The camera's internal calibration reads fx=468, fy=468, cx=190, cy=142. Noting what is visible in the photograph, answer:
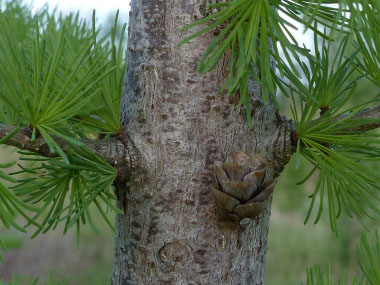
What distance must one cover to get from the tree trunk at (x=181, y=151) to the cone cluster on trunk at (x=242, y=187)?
0.10 ft

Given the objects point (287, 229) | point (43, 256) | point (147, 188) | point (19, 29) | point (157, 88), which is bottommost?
point (43, 256)

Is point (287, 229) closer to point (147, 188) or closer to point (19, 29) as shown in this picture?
point (19, 29)

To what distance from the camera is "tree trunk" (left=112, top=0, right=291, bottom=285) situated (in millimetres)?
461

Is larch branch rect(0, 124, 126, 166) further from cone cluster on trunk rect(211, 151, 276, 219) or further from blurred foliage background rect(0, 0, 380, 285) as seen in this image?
blurred foliage background rect(0, 0, 380, 285)

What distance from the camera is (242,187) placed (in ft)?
1.37

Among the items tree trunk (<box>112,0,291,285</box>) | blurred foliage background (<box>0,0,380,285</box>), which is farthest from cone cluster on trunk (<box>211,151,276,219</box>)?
blurred foliage background (<box>0,0,380,285</box>)

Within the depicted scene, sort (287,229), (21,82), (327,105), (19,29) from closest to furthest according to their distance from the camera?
(21,82)
(327,105)
(19,29)
(287,229)

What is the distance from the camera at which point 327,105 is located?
54 cm

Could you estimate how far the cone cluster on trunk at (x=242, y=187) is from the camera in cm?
42

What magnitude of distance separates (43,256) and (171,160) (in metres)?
3.50

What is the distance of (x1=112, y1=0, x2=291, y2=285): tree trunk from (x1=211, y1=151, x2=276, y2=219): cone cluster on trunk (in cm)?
3

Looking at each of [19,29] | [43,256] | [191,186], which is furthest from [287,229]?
[191,186]

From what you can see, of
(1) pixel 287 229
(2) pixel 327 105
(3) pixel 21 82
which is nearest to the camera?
(3) pixel 21 82

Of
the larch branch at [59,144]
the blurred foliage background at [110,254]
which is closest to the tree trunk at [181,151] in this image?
the larch branch at [59,144]
